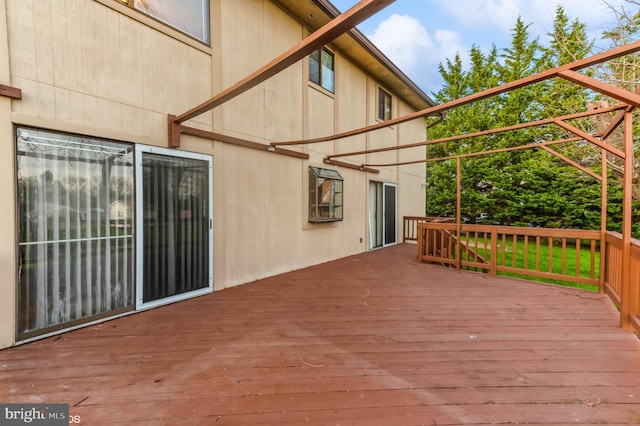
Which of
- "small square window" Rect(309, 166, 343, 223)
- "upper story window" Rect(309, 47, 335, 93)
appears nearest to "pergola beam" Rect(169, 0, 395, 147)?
"small square window" Rect(309, 166, 343, 223)

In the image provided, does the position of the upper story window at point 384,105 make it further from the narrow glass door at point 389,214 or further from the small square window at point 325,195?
the small square window at point 325,195

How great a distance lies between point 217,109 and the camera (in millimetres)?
4113

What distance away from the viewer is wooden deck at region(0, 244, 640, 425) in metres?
1.70

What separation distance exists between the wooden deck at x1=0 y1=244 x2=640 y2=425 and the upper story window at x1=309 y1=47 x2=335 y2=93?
462cm

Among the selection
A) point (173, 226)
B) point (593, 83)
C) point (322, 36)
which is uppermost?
point (322, 36)

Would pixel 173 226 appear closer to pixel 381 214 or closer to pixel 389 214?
pixel 381 214

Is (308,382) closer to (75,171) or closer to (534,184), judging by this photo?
(75,171)

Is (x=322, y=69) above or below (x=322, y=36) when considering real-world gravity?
above

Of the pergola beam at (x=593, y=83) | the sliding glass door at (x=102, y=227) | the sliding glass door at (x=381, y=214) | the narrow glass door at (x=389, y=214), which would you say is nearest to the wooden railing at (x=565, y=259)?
the pergola beam at (x=593, y=83)

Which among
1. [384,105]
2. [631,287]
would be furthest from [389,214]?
[631,287]

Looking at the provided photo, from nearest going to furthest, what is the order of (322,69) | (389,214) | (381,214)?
(322,69) < (381,214) < (389,214)

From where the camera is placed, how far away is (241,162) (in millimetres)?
4469

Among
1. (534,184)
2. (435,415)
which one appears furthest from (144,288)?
(534,184)

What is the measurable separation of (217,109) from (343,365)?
3668 millimetres
